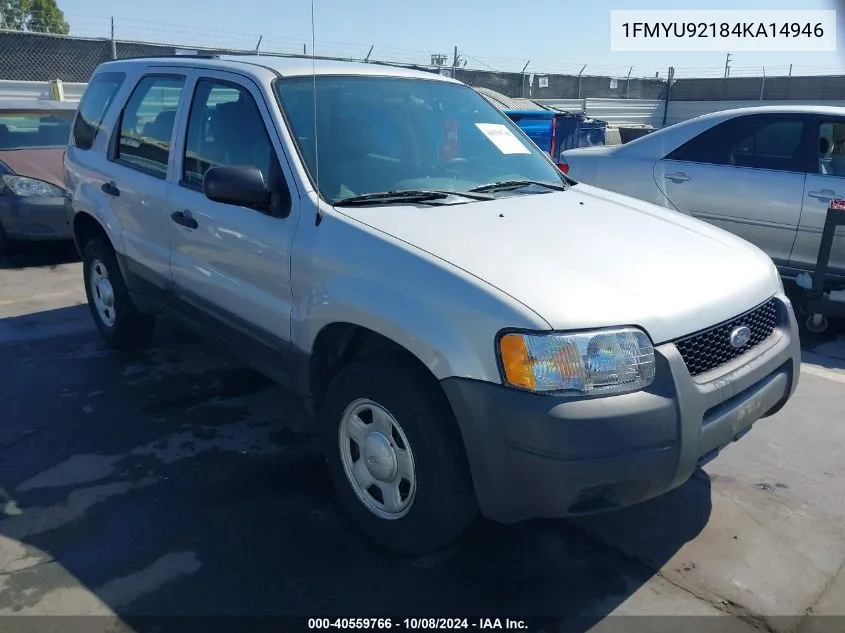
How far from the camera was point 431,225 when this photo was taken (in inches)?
111

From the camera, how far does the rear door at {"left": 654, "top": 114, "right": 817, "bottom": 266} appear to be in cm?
568

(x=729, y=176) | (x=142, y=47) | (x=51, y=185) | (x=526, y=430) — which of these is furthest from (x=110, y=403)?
(x=142, y=47)

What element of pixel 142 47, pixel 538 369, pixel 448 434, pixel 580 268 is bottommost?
pixel 448 434

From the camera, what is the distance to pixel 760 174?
19.0ft

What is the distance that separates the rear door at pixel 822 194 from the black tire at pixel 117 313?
5.00 meters

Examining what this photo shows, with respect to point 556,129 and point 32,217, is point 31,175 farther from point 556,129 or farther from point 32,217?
point 556,129

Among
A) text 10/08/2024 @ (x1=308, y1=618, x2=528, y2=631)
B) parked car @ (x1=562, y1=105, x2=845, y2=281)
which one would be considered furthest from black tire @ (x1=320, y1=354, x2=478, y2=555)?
parked car @ (x1=562, y1=105, x2=845, y2=281)

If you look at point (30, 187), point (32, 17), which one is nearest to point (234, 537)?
point (30, 187)

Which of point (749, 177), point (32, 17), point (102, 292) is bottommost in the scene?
point (102, 292)

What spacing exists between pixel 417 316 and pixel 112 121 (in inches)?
127

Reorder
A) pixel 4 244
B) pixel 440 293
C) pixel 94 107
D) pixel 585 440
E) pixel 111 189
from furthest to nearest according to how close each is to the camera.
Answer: pixel 4 244 < pixel 94 107 < pixel 111 189 < pixel 440 293 < pixel 585 440

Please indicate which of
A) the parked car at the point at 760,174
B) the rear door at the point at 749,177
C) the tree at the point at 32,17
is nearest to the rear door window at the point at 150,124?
the parked car at the point at 760,174

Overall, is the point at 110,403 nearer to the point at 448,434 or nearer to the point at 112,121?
the point at 112,121

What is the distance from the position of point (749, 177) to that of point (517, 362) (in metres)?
4.44
